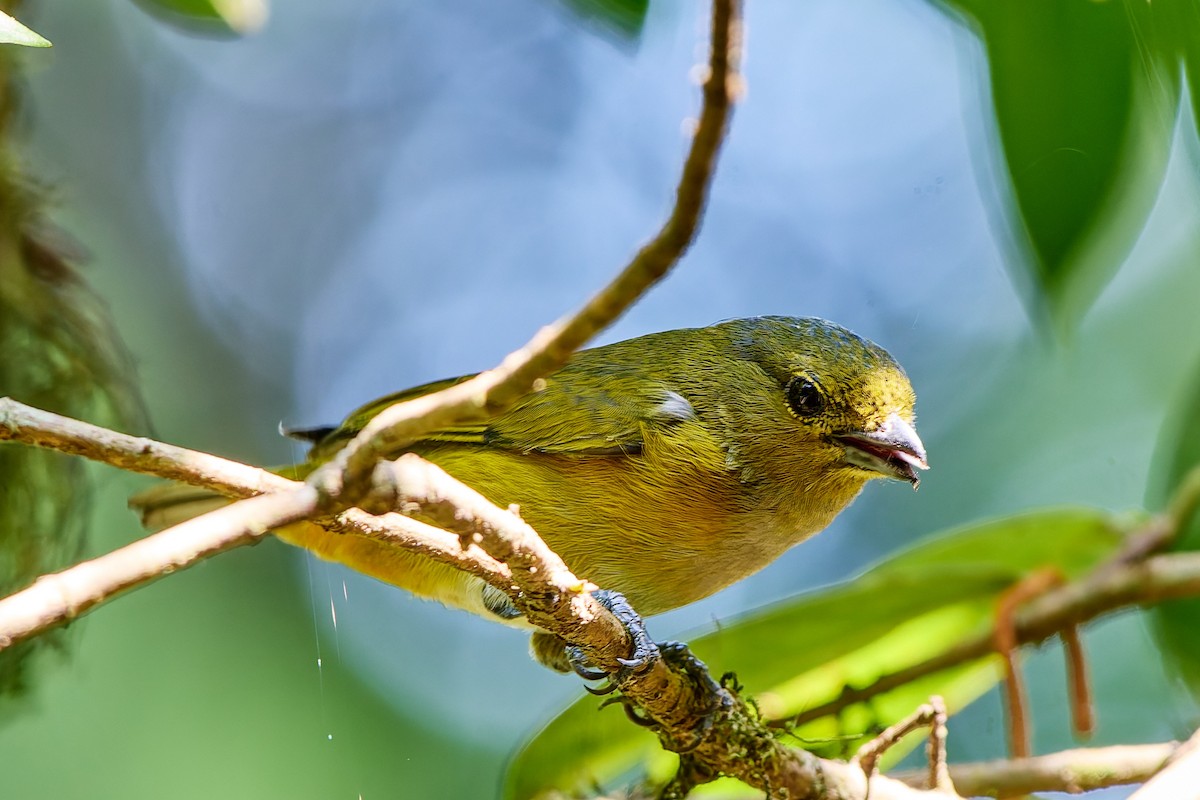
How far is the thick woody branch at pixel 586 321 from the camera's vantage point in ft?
4.04

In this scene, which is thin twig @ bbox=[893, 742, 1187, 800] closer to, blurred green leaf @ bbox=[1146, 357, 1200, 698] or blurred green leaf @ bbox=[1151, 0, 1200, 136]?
blurred green leaf @ bbox=[1146, 357, 1200, 698]

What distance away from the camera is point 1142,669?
20.2 feet

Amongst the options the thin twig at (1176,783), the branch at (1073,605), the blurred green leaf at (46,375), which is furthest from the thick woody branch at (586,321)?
the blurred green leaf at (46,375)

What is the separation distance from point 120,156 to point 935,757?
6.52 meters

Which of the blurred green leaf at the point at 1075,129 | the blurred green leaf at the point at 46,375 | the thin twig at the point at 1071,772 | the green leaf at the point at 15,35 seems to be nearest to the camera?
the green leaf at the point at 15,35

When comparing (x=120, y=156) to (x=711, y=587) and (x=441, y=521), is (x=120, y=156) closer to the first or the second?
(x=711, y=587)

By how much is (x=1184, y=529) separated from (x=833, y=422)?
122 centimetres

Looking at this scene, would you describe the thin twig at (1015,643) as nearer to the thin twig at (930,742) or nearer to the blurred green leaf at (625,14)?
the thin twig at (930,742)

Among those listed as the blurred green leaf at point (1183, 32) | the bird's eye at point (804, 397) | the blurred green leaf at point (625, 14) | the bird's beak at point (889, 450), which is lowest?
the bird's beak at point (889, 450)

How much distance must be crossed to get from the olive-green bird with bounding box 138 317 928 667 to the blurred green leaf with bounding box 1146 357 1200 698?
0.94 m

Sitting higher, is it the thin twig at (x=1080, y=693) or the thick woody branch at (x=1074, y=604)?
the thick woody branch at (x=1074, y=604)

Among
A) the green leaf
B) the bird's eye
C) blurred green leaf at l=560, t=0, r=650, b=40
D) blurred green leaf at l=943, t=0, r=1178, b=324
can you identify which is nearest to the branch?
the bird's eye

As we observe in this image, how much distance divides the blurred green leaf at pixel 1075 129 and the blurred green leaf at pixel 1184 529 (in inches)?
39.2

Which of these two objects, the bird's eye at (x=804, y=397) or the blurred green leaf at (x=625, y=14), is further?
the bird's eye at (x=804, y=397)
